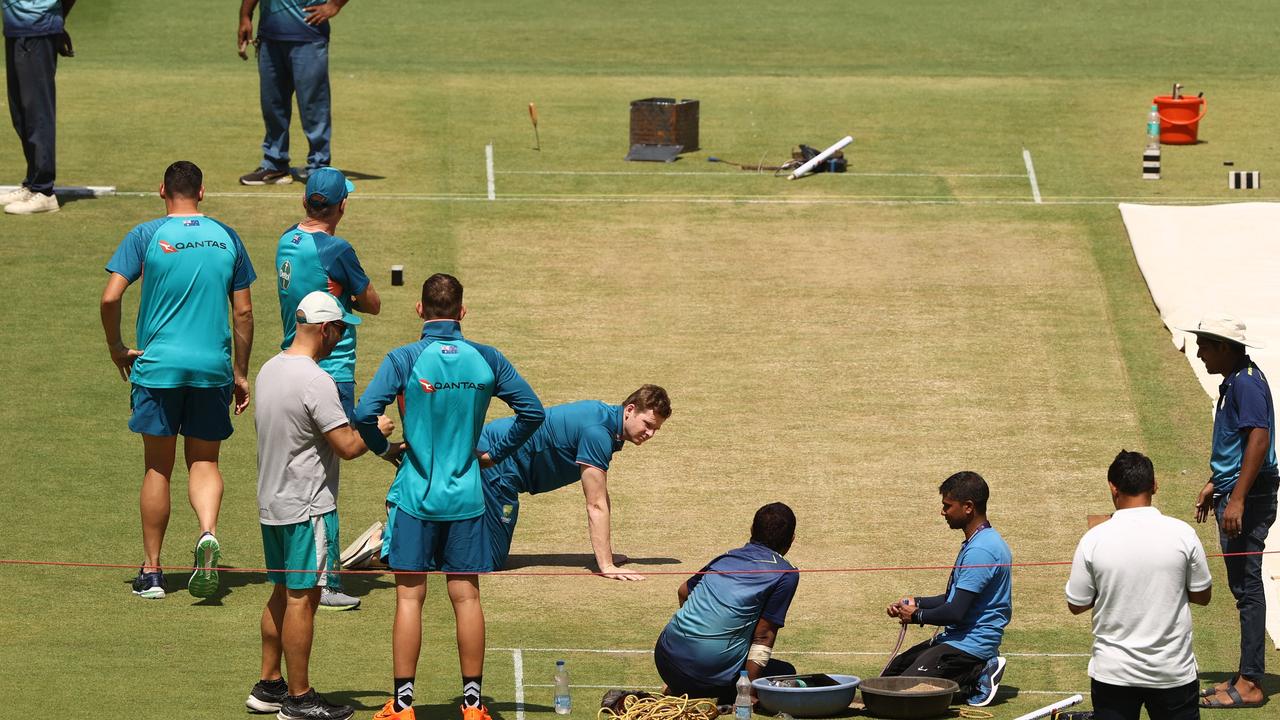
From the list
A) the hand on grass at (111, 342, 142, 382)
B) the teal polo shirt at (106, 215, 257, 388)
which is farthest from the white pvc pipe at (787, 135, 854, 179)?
the hand on grass at (111, 342, 142, 382)

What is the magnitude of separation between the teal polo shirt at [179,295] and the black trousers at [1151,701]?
5.00 metres

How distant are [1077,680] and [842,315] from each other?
6.54 meters

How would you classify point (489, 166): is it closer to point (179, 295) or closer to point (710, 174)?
Result: point (710, 174)

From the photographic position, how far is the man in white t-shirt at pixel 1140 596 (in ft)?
24.1

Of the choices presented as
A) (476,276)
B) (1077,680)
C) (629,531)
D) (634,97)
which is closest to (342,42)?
(634,97)

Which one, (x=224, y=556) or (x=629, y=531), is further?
(x=629, y=531)

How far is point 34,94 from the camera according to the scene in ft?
53.8

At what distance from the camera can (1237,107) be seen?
2158cm

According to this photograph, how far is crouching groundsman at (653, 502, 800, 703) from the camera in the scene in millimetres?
8758

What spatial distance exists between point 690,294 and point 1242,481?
784 centimetres

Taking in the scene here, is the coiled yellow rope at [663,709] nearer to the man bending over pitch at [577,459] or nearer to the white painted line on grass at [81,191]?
the man bending over pitch at [577,459]

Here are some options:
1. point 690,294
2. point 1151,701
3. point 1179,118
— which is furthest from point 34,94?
point 1151,701

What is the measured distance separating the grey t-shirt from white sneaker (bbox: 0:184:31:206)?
32.9ft

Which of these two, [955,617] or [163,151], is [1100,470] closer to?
[955,617]
